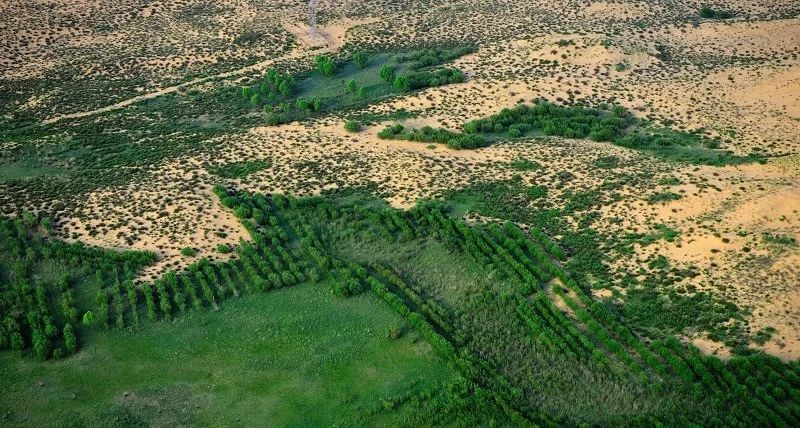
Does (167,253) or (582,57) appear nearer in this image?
(167,253)

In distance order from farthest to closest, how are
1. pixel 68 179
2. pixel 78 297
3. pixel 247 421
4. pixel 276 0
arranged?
pixel 276 0, pixel 68 179, pixel 78 297, pixel 247 421

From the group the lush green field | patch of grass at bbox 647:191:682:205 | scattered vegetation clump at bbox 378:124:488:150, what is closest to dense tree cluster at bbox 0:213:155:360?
the lush green field

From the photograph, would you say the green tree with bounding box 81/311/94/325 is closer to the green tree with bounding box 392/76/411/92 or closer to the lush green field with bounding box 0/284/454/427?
the lush green field with bounding box 0/284/454/427

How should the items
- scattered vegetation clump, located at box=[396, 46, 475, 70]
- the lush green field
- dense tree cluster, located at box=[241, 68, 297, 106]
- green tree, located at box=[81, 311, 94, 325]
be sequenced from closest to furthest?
the lush green field, green tree, located at box=[81, 311, 94, 325], dense tree cluster, located at box=[241, 68, 297, 106], scattered vegetation clump, located at box=[396, 46, 475, 70]

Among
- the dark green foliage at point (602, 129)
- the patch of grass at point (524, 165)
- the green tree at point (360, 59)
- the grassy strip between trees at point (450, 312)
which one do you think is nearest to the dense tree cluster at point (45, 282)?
the grassy strip between trees at point (450, 312)

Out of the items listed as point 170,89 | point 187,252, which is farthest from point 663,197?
point 170,89

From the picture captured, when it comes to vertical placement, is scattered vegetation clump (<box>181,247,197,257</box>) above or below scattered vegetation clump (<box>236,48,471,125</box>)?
below

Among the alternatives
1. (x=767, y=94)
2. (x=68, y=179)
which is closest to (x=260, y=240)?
(x=68, y=179)

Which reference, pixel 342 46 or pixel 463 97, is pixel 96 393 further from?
pixel 342 46
